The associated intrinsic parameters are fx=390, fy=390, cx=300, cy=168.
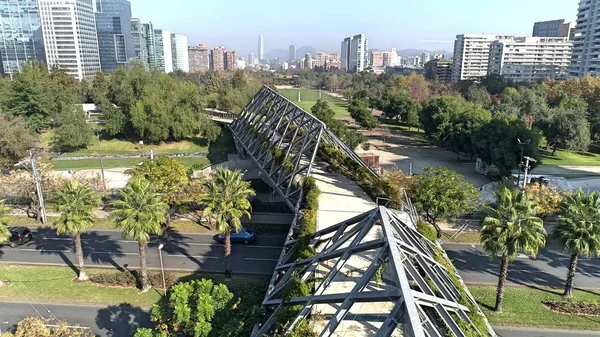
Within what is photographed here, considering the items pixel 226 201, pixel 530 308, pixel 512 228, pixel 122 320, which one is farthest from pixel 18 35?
pixel 530 308

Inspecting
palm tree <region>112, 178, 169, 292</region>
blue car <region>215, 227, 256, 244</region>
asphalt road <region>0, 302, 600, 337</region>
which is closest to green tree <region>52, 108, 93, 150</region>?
blue car <region>215, 227, 256, 244</region>

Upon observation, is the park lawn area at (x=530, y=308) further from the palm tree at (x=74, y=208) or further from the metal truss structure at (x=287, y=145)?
the palm tree at (x=74, y=208)

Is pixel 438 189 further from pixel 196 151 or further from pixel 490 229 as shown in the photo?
pixel 196 151

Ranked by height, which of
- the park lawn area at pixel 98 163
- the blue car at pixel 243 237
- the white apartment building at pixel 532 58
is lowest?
the blue car at pixel 243 237

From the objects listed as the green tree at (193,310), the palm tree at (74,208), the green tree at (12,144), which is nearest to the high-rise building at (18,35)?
the green tree at (12,144)

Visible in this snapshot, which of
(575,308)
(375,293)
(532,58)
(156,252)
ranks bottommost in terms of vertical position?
(156,252)

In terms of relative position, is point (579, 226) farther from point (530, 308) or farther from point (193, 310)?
point (193, 310)
